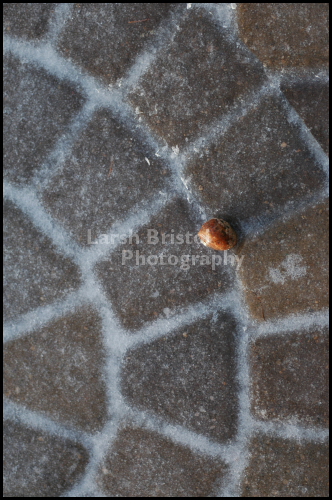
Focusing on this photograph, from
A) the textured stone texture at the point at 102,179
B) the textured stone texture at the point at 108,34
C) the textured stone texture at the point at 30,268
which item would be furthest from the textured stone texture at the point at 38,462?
the textured stone texture at the point at 108,34

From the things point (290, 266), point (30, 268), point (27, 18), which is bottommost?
point (290, 266)

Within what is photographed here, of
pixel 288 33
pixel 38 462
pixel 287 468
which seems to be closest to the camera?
pixel 288 33

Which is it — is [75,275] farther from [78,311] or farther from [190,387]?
[190,387]

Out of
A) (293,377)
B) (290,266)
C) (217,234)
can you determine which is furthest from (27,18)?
(293,377)

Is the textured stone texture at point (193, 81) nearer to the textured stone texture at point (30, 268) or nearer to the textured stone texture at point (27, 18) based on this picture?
the textured stone texture at point (27, 18)

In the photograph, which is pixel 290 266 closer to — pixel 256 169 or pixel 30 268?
pixel 256 169

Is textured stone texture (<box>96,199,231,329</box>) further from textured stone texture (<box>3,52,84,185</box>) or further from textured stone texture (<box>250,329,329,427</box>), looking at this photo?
textured stone texture (<box>3,52,84,185</box>)
